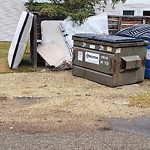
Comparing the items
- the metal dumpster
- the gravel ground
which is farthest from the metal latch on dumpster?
the gravel ground

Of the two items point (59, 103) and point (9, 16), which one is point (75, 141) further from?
point (9, 16)

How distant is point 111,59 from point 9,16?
26.8ft

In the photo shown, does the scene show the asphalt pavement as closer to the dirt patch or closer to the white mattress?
the dirt patch

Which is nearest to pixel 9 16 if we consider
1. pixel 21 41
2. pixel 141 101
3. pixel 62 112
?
pixel 21 41

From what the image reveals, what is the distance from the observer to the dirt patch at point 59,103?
598 centimetres

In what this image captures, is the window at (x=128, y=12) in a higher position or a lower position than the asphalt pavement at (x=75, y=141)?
higher

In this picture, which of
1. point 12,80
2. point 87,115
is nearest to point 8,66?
point 12,80

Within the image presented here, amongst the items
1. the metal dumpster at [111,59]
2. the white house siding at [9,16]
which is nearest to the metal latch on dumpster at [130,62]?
the metal dumpster at [111,59]

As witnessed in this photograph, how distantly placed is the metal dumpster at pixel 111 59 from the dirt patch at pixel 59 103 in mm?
187

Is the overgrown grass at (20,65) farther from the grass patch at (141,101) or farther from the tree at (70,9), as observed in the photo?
the grass patch at (141,101)

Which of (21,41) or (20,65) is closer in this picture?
(21,41)

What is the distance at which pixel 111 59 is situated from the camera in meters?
8.55

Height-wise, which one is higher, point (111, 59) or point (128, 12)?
point (128, 12)

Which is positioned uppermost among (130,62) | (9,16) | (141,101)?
(9,16)
